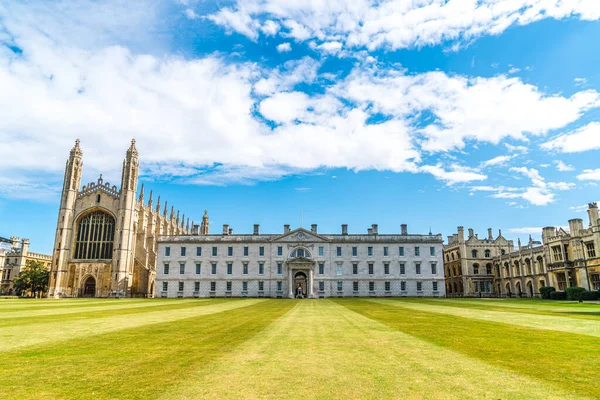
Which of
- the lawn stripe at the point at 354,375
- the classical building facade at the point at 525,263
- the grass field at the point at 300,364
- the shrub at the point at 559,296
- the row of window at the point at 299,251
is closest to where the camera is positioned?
the lawn stripe at the point at 354,375

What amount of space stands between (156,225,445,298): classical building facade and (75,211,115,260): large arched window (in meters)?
9.35

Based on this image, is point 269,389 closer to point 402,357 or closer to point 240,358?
point 240,358

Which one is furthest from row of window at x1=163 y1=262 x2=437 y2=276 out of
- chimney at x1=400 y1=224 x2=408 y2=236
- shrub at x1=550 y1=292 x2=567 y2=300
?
shrub at x1=550 y1=292 x2=567 y2=300

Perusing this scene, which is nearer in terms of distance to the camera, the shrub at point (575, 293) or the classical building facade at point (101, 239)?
the shrub at point (575, 293)

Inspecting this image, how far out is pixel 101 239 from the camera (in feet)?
214

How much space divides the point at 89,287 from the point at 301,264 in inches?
1391

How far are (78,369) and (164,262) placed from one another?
58270mm

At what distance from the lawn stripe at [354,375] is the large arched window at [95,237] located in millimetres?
61774

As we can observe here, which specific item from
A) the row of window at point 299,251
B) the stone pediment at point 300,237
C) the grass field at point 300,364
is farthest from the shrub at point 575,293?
the grass field at point 300,364

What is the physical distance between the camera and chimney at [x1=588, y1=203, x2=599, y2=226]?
4649 centimetres

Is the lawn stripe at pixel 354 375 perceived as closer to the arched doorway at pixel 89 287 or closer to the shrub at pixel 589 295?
the shrub at pixel 589 295

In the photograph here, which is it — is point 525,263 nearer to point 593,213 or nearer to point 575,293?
point 593,213

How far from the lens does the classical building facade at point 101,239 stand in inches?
2464

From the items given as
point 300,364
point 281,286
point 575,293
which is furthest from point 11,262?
point 575,293
